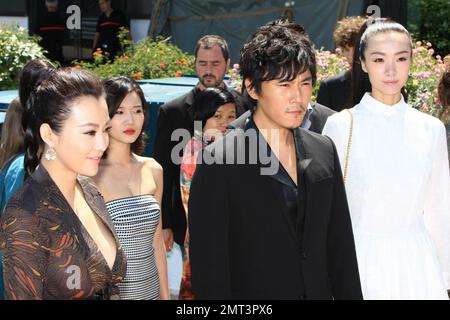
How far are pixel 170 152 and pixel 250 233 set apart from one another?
8.39 ft

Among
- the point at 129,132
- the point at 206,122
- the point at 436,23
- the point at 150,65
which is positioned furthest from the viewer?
the point at 436,23

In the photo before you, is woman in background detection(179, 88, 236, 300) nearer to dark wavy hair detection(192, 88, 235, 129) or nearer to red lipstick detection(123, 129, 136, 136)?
dark wavy hair detection(192, 88, 235, 129)

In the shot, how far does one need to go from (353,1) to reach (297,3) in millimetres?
990

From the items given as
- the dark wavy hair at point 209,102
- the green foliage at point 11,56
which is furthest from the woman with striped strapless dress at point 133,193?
the green foliage at point 11,56

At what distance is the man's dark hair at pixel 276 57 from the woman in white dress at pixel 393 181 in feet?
2.19

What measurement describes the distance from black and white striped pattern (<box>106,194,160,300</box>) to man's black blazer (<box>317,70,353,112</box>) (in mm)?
2397

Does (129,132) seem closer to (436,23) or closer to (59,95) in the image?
(59,95)

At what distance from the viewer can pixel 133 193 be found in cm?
421

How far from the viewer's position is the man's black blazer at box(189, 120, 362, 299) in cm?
284

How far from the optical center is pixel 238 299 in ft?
9.48

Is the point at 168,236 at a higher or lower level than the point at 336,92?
lower

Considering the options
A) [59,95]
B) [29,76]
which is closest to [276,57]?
[59,95]

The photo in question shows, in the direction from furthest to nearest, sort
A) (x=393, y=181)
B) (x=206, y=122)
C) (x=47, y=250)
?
1. (x=206, y=122)
2. (x=393, y=181)
3. (x=47, y=250)

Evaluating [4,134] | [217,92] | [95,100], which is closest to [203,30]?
[217,92]
